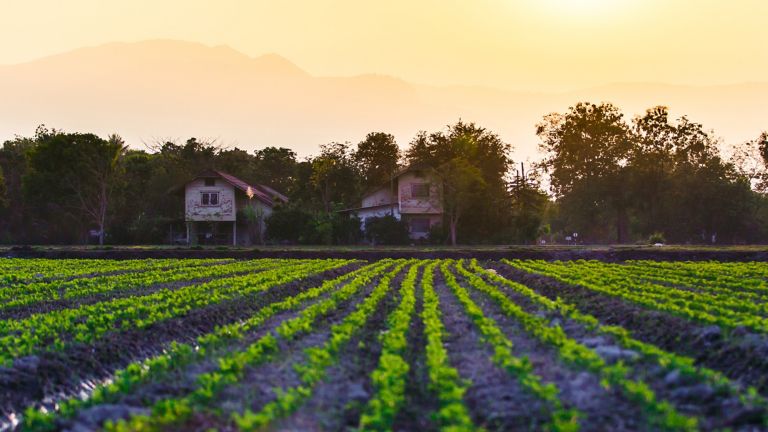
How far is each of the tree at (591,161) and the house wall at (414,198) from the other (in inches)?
603

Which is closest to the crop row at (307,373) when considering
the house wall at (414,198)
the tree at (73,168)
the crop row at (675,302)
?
the crop row at (675,302)

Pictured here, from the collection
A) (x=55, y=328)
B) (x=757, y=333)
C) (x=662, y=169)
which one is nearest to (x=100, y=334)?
(x=55, y=328)

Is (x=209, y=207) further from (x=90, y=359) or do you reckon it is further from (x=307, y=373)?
(x=307, y=373)

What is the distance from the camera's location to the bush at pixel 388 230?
52625mm

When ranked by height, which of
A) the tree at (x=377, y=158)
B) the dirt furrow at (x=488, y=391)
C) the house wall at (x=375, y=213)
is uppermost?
the tree at (x=377, y=158)

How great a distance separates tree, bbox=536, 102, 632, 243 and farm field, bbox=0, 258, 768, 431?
45956 mm

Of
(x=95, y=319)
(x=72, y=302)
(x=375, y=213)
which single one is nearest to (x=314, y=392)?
(x=95, y=319)

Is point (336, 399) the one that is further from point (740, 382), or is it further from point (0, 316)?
point (0, 316)

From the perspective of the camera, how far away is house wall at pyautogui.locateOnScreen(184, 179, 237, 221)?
5456 centimetres

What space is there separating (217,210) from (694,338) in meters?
47.8

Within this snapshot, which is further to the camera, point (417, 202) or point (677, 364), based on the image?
point (417, 202)

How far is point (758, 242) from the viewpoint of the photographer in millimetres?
61062

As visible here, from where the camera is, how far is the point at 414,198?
182 ft

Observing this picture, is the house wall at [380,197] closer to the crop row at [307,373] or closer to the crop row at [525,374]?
the crop row at [307,373]
